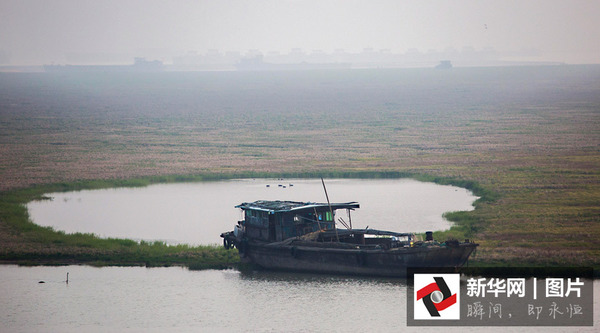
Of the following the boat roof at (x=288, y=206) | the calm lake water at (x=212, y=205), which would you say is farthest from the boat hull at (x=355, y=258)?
the calm lake water at (x=212, y=205)

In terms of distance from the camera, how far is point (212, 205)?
68812mm

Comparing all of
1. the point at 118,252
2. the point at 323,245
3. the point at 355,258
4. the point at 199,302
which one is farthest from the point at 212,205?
the point at 199,302

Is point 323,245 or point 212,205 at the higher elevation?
point 212,205

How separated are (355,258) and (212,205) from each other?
2820 cm

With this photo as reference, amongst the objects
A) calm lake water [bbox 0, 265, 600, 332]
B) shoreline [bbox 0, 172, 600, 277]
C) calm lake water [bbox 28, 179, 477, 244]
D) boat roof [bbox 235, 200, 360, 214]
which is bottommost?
calm lake water [bbox 0, 265, 600, 332]

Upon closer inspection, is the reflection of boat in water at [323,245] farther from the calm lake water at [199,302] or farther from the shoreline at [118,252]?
Result: the shoreline at [118,252]

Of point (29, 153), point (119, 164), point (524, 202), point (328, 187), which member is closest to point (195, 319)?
point (524, 202)

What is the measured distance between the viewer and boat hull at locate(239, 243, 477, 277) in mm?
40812

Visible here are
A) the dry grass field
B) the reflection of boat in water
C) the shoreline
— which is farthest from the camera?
the dry grass field

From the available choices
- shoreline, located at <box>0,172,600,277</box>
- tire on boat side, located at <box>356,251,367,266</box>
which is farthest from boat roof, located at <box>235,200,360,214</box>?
tire on boat side, located at <box>356,251,367,266</box>

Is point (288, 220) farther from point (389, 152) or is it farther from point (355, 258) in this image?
point (389, 152)

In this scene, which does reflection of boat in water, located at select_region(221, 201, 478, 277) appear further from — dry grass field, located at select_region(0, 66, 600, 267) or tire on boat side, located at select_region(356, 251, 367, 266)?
dry grass field, located at select_region(0, 66, 600, 267)

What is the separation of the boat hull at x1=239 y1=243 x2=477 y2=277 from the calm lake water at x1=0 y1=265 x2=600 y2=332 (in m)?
0.55

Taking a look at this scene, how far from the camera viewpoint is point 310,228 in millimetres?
47062
